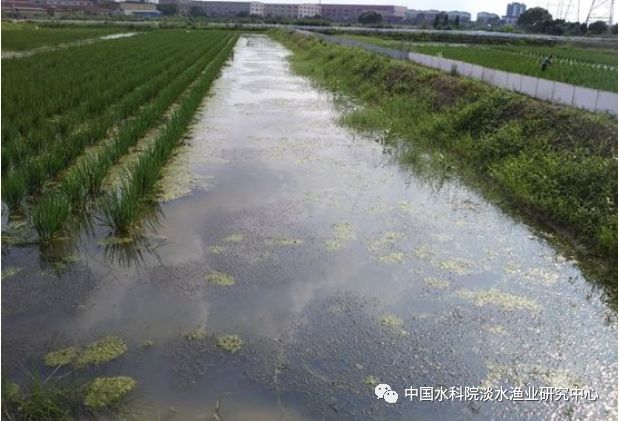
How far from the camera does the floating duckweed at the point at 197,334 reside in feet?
10.1

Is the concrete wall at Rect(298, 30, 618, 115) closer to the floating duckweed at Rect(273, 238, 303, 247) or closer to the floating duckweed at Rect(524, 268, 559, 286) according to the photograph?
the floating duckweed at Rect(524, 268, 559, 286)

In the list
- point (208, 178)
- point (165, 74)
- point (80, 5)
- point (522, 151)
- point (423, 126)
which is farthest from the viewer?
point (80, 5)

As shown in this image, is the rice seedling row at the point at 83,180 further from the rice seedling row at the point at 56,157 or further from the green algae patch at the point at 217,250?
the green algae patch at the point at 217,250

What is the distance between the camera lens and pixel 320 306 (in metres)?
3.49

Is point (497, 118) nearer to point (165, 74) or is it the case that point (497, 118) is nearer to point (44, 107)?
point (44, 107)

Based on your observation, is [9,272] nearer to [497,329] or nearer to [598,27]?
[497,329]

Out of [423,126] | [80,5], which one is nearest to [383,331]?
[423,126]

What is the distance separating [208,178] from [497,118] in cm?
431

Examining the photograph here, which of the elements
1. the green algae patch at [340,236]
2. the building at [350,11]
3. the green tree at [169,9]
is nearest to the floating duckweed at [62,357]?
the green algae patch at [340,236]

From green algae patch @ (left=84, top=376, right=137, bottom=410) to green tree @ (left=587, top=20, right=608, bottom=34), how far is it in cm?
5858

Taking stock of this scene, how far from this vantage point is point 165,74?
42.1ft

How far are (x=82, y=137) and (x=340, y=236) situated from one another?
11.8 feet

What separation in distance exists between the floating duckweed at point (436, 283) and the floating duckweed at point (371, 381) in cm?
120

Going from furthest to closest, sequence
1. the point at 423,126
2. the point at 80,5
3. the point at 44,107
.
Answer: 1. the point at 80,5
2. the point at 423,126
3. the point at 44,107
